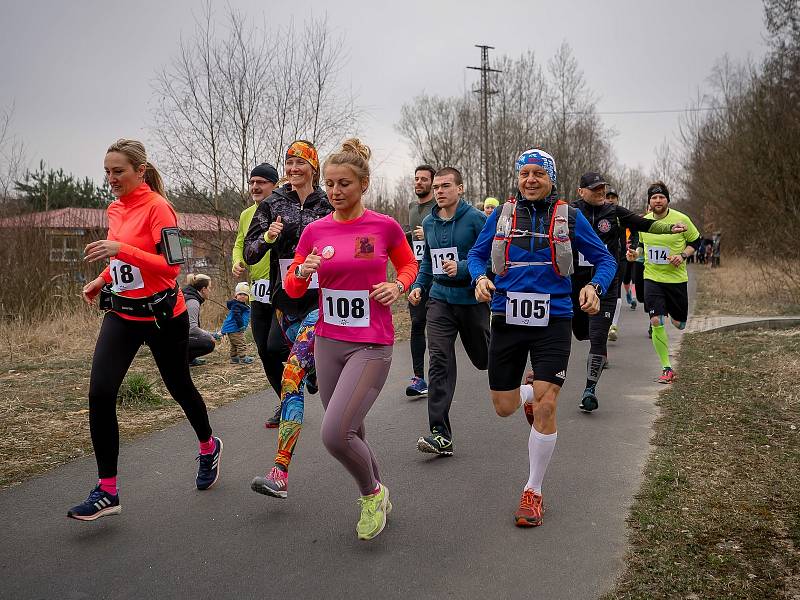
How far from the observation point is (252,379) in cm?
886

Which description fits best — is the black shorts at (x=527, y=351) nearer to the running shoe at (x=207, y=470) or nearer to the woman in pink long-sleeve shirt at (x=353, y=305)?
the woman in pink long-sleeve shirt at (x=353, y=305)

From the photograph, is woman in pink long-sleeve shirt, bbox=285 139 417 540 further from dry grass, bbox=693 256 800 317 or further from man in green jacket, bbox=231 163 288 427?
dry grass, bbox=693 256 800 317

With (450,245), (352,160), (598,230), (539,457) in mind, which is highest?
(352,160)

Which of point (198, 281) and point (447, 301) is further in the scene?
point (198, 281)

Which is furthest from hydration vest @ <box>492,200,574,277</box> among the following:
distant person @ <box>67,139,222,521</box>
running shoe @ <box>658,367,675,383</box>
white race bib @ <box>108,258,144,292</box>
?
running shoe @ <box>658,367,675,383</box>

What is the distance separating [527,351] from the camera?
4727 millimetres

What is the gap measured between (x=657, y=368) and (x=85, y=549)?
7.51 metres

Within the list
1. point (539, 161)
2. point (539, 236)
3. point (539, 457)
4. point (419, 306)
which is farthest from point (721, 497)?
point (419, 306)

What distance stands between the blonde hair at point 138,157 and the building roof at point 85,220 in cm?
1094

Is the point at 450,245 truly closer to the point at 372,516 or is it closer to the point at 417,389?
the point at 417,389

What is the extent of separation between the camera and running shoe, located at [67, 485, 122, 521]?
13.7ft

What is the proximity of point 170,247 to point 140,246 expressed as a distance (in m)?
0.18

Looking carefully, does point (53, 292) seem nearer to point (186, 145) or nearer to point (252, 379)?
point (186, 145)

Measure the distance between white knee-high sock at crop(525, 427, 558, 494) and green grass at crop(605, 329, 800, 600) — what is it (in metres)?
0.56
